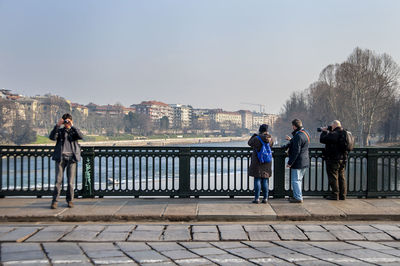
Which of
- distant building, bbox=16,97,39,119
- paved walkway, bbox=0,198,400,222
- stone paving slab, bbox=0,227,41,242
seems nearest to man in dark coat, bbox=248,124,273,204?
paved walkway, bbox=0,198,400,222

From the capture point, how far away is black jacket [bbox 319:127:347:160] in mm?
8109

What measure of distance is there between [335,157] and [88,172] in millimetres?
5338

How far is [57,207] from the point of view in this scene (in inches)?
293

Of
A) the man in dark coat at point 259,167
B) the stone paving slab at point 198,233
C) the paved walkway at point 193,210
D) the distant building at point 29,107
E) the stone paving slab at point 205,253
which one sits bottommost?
the stone paving slab at point 198,233

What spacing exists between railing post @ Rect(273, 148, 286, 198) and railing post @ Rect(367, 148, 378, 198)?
194 centimetres

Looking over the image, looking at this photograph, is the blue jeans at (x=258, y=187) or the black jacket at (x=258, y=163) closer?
the black jacket at (x=258, y=163)

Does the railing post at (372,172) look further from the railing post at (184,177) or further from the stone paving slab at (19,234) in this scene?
the stone paving slab at (19,234)

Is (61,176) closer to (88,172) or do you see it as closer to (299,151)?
(88,172)

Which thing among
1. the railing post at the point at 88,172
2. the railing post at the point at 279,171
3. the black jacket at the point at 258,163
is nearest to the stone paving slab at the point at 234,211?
the black jacket at the point at 258,163

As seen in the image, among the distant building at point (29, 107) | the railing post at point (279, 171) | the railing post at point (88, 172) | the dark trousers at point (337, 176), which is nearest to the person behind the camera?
the dark trousers at point (337, 176)

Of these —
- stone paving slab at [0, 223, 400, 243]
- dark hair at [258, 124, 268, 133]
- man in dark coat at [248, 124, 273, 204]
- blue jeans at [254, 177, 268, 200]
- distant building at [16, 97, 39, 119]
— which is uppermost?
distant building at [16, 97, 39, 119]

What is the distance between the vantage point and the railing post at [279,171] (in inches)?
336

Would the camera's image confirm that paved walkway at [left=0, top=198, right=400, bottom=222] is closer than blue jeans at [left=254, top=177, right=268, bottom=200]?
Yes

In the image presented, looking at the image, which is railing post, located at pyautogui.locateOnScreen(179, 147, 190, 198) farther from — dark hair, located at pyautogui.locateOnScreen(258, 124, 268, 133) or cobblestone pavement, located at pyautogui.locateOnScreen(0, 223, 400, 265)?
cobblestone pavement, located at pyautogui.locateOnScreen(0, 223, 400, 265)
